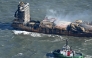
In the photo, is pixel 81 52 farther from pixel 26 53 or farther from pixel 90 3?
pixel 90 3

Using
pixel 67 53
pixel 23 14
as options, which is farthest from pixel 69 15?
pixel 67 53

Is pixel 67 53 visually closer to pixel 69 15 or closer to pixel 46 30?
pixel 46 30

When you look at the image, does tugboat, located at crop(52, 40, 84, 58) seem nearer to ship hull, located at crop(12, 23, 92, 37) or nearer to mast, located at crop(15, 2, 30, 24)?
ship hull, located at crop(12, 23, 92, 37)

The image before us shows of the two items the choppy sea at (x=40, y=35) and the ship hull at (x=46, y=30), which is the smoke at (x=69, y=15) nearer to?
the choppy sea at (x=40, y=35)

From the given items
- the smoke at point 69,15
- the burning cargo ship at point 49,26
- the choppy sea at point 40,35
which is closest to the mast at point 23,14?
the burning cargo ship at point 49,26

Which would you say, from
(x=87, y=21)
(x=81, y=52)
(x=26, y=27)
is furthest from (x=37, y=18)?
(x=81, y=52)
